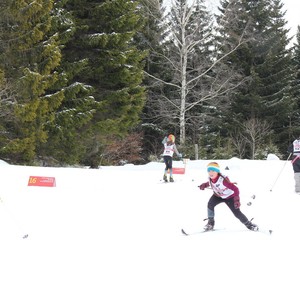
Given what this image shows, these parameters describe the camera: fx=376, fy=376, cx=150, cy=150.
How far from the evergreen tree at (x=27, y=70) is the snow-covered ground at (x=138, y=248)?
527cm

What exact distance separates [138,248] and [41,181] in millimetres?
5928

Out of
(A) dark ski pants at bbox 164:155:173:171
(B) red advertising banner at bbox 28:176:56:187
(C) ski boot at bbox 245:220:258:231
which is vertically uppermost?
(A) dark ski pants at bbox 164:155:173:171

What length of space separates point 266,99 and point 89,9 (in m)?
18.3

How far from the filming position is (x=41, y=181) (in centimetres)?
1074

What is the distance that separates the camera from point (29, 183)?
10609 millimetres

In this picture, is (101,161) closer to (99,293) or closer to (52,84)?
(52,84)

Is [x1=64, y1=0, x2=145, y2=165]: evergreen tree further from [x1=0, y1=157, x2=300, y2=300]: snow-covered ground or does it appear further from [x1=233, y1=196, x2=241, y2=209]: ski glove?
[x1=233, y1=196, x2=241, y2=209]: ski glove

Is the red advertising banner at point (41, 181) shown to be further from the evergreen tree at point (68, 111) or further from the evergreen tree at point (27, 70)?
the evergreen tree at point (68, 111)

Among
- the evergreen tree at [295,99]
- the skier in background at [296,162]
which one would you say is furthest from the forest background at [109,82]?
the skier in background at [296,162]

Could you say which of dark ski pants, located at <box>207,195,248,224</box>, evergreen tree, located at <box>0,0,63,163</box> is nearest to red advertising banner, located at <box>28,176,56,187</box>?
evergreen tree, located at <box>0,0,63,163</box>

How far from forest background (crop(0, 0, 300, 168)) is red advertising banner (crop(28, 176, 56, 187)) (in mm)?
5166

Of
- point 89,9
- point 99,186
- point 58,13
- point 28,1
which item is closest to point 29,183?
point 99,186

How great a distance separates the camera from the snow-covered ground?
4105mm

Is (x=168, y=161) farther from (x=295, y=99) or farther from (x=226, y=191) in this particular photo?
(x=295, y=99)
